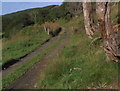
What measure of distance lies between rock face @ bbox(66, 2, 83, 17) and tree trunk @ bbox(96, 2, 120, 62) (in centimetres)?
2533

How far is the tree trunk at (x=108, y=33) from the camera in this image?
4125 mm

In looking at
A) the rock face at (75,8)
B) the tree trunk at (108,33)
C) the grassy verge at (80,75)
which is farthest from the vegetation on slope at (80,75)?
the rock face at (75,8)

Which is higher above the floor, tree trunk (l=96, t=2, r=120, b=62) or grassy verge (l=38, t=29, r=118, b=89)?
tree trunk (l=96, t=2, r=120, b=62)

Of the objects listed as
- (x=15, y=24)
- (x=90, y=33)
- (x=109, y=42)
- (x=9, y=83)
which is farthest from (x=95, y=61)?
(x=15, y=24)

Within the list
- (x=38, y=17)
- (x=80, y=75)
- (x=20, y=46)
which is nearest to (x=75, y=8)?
(x=38, y=17)

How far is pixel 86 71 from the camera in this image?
185 inches

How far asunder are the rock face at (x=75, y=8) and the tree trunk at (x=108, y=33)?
25327 mm

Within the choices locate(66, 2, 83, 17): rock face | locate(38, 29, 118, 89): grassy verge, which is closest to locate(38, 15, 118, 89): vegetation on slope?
locate(38, 29, 118, 89): grassy verge

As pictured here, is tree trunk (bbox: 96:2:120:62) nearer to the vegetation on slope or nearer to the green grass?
the vegetation on slope

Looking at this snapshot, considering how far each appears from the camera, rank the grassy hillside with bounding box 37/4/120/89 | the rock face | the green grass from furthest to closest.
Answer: the rock face, the green grass, the grassy hillside with bounding box 37/4/120/89

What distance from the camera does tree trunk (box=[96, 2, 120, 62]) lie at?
13.5ft

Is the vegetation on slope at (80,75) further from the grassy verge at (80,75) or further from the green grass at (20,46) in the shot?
the green grass at (20,46)

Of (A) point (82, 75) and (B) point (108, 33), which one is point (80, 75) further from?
(B) point (108, 33)

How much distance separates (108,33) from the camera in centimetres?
432
